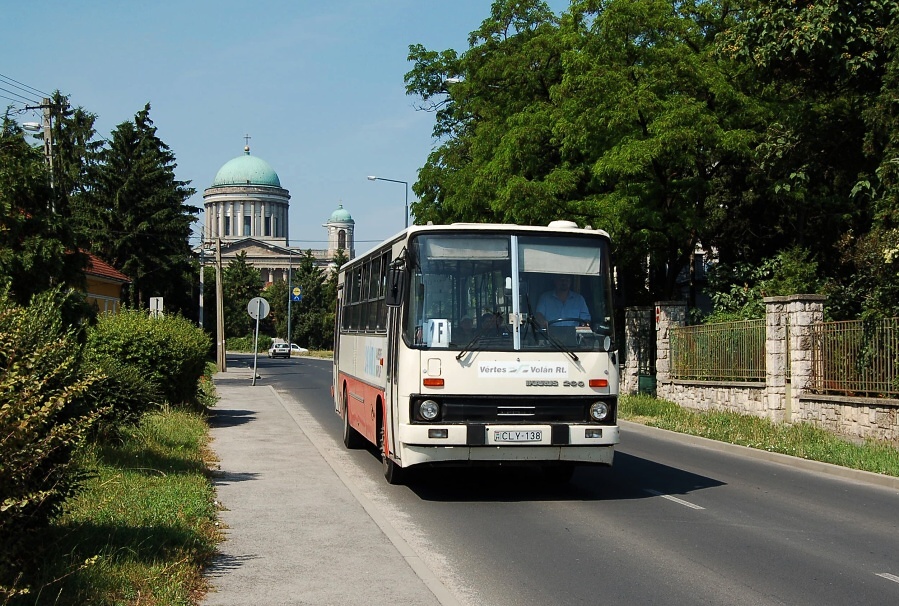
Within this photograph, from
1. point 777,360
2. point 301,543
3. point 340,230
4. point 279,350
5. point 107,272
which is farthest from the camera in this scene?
point 340,230

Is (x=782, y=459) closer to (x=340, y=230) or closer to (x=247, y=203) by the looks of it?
(x=247, y=203)

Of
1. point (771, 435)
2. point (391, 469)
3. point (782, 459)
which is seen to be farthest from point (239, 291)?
point (391, 469)

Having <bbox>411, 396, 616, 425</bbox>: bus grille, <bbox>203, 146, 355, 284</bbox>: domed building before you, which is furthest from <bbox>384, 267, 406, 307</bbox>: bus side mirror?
<bbox>203, 146, 355, 284</bbox>: domed building

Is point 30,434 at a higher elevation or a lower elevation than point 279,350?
higher

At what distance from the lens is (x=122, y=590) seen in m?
6.47

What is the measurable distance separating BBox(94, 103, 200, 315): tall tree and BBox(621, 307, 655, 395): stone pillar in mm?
27466

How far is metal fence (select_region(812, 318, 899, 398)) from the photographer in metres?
17.5

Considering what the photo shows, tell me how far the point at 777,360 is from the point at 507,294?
11442mm

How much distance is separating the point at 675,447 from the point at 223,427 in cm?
815

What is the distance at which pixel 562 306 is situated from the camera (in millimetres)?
11812

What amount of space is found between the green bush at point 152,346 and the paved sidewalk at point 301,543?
3.27m

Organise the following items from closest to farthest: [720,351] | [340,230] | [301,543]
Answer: [301,543], [720,351], [340,230]

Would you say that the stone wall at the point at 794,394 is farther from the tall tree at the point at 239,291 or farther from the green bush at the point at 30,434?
the tall tree at the point at 239,291

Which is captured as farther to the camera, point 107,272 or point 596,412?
point 107,272
